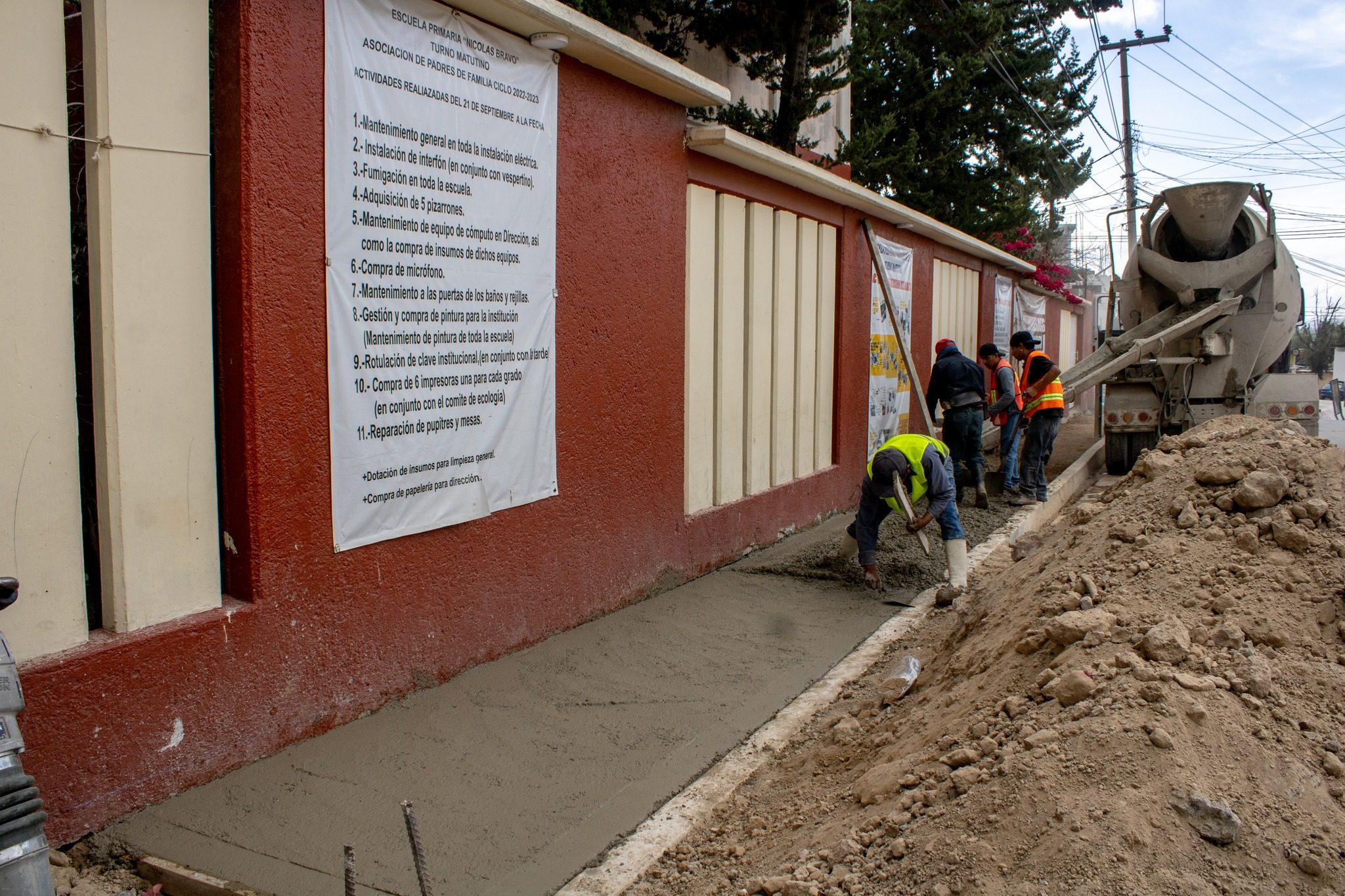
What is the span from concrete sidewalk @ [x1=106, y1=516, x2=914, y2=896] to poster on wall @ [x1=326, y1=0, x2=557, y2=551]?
86 centimetres

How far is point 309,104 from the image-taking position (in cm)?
393

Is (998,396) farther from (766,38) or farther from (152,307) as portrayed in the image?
(152,307)

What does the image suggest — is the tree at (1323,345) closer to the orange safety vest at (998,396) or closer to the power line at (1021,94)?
the power line at (1021,94)

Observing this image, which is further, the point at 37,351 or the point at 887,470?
the point at 887,470

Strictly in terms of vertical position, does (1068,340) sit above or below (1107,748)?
above

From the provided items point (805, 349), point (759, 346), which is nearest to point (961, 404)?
point (805, 349)

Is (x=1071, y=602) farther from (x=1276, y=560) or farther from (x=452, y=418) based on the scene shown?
(x=452, y=418)

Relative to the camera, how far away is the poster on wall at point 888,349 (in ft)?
34.5

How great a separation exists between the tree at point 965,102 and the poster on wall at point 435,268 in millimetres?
11137

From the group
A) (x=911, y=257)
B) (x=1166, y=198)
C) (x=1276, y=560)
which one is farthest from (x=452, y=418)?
(x=1166, y=198)

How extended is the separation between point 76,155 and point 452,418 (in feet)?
6.01

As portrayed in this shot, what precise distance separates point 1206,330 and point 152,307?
1113cm

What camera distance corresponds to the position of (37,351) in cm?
315

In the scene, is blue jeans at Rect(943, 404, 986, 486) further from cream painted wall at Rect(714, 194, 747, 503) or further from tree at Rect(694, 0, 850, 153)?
tree at Rect(694, 0, 850, 153)
